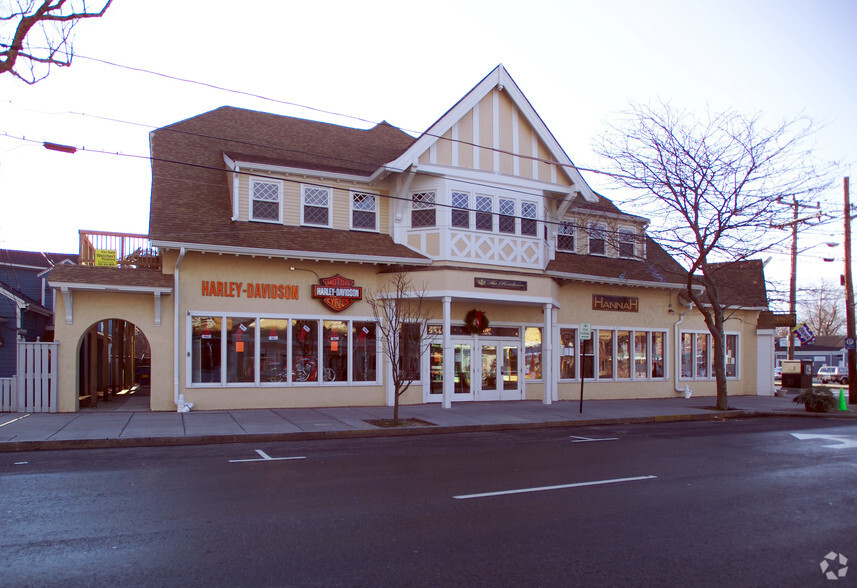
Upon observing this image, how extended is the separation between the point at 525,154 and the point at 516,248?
10.3 feet

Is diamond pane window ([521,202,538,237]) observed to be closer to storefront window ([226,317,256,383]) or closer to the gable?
the gable

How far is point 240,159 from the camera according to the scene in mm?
18219

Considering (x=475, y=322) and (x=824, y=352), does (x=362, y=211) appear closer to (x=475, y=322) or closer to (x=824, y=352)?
(x=475, y=322)

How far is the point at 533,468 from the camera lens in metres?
10.0

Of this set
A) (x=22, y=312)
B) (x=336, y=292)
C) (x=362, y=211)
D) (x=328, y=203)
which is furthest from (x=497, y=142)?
(x=22, y=312)

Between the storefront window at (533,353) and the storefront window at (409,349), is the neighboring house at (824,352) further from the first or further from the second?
the storefront window at (409,349)

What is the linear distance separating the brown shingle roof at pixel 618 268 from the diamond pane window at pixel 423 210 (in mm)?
4337

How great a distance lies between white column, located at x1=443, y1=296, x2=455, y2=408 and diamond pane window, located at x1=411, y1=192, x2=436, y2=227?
2.51 meters

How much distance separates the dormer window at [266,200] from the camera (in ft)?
61.0

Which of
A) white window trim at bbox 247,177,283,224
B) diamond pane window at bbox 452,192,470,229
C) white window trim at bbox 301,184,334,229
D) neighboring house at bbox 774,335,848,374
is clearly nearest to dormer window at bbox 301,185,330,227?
white window trim at bbox 301,184,334,229

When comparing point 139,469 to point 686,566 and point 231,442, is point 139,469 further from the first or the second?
point 686,566

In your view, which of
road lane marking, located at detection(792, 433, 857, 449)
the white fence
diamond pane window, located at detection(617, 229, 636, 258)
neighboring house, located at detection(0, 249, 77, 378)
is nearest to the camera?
road lane marking, located at detection(792, 433, 857, 449)

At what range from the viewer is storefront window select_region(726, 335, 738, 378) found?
27.3m

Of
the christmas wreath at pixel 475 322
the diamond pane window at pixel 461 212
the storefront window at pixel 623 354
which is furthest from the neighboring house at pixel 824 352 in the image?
the diamond pane window at pixel 461 212
